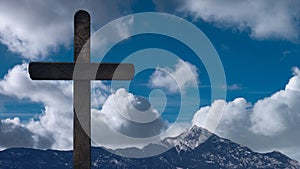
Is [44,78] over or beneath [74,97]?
over

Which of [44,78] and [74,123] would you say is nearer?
[74,123]

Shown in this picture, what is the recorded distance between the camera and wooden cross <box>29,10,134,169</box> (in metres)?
10.0

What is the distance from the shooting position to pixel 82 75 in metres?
10.3

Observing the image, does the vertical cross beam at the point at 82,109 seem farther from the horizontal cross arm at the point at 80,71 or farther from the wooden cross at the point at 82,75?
the horizontal cross arm at the point at 80,71

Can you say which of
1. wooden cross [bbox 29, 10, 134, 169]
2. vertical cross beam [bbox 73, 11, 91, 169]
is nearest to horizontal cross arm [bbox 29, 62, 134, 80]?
wooden cross [bbox 29, 10, 134, 169]

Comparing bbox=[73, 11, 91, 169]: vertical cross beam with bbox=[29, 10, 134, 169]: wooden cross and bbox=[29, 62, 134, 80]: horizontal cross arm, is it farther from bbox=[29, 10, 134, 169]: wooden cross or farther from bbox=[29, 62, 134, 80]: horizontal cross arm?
Result: bbox=[29, 62, 134, 80]: horizontal cross arm

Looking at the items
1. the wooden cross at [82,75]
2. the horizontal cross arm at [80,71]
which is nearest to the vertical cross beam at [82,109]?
the wooden cross at [82,75]

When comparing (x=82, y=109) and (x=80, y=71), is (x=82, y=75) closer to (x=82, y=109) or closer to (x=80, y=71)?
(x=80, y=71)

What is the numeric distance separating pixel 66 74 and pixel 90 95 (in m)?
0.88

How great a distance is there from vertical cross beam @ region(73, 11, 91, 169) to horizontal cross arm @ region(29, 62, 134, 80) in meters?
0.20

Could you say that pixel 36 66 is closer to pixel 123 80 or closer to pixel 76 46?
pixel 76 46

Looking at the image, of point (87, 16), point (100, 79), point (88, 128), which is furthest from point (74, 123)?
point (87, 16)

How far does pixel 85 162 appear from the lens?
32.9 ft

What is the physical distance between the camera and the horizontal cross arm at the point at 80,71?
10344 millimetres
